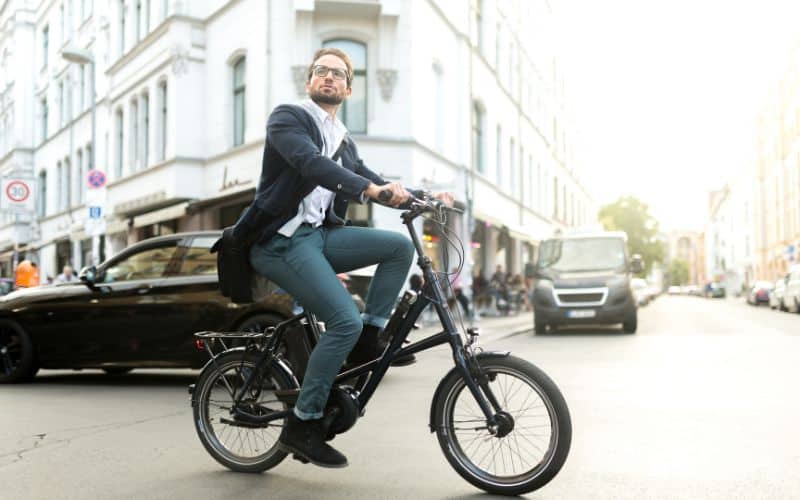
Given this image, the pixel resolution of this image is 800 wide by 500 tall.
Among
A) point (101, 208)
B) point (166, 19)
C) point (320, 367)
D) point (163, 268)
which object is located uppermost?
point (166, 19)

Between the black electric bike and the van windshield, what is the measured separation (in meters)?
12.5

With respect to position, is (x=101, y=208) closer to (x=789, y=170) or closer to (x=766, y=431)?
(x=766, y=431)

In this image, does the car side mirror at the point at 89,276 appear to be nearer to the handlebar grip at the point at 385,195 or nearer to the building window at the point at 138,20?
the handlebar grip at the point at 385,195

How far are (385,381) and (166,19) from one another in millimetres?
16994

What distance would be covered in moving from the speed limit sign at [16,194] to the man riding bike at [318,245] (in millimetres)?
14840

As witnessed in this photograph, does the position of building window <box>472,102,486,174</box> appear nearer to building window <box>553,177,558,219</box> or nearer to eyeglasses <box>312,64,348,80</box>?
building window <box>553,177,558,219</box>

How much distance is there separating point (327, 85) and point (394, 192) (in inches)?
32.4

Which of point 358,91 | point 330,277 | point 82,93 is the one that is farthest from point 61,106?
point 330,277

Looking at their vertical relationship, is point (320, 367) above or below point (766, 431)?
above

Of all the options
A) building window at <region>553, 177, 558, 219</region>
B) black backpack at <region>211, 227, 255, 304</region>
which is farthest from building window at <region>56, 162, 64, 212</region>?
black backpack at <region>211, 227, 255, 304</region>

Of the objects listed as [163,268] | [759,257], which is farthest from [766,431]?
[759,257]

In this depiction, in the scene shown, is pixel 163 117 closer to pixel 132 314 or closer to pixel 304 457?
pixel 132 314

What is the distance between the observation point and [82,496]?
3.72 metres

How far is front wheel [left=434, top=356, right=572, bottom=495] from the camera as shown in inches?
135
